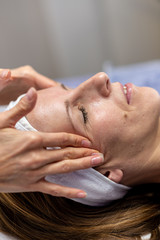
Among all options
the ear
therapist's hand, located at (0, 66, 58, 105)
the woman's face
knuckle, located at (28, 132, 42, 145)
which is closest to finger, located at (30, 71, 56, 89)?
therapist's hand, located at (0, 66, 58, 105)

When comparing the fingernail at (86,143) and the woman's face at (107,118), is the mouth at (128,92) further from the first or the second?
the fingernail at (86,143)

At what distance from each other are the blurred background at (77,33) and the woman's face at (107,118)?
2125 mm

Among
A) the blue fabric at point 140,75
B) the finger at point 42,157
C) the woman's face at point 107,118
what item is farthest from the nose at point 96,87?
the blue fabric at point 140,75

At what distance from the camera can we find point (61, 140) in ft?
3.31

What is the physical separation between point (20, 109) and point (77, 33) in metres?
2.85

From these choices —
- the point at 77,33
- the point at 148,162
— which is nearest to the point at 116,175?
the point at 148,162

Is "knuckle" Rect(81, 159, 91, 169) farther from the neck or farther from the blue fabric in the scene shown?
the blue fabric

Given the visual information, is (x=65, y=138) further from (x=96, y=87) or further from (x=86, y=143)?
(x=96, y=87)

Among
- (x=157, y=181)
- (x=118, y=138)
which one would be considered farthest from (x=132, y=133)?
(x=157, y=181)

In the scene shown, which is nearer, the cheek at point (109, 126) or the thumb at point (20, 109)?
the thumb at point (20, 109)

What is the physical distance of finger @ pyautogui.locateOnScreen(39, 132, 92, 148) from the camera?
0.97 metres

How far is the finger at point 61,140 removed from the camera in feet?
3.20

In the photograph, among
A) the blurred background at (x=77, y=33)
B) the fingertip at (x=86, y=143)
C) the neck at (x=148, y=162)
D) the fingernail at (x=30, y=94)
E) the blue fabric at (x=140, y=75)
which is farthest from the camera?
the blurred background at (x=77, y=33)

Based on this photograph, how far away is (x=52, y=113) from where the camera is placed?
121 cm
